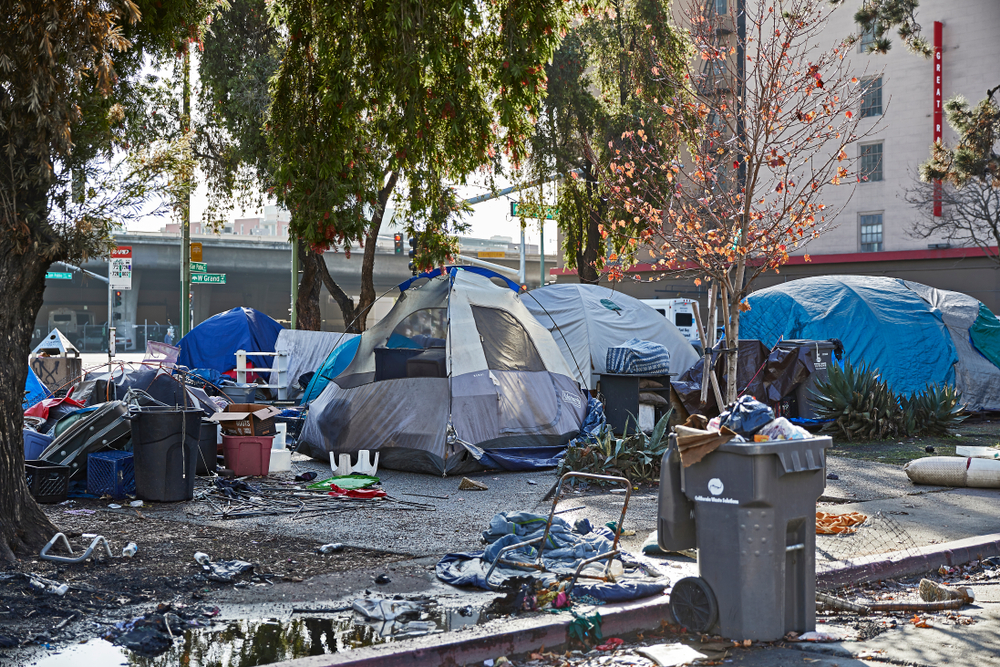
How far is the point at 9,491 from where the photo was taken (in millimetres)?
6512

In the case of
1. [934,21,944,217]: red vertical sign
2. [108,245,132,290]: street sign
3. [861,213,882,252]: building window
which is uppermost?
[934,21,944,217]: red vertical sign

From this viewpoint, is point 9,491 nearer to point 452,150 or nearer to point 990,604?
point 452,150

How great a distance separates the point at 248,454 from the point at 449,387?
2441mm

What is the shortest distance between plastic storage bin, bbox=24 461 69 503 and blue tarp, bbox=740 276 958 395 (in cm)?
1296

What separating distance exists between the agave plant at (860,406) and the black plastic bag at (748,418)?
991cm

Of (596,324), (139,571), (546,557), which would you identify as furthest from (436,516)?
(596,324)

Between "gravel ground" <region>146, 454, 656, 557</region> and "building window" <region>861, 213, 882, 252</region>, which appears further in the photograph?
"building window" <region>861, 213, 882, 252</region>

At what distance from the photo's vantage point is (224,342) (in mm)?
Result: 23750

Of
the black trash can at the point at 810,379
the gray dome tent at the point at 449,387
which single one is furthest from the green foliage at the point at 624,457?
the black trash can at the point at 810,379

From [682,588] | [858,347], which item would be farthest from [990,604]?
[858,347]

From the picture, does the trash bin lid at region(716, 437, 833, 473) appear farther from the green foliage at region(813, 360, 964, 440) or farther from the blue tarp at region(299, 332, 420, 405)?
the blue tarp at region(299, 332, 420, 405)

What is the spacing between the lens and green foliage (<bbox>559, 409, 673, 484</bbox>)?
400 inches

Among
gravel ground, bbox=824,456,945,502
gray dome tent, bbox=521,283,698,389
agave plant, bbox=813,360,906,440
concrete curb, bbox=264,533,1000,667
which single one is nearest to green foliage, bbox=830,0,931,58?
agave plant, bbox=813,360,906,440

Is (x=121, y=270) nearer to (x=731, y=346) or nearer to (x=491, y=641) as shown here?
(x=731, y=346)
